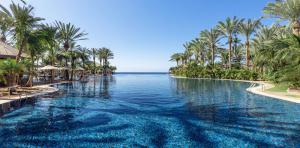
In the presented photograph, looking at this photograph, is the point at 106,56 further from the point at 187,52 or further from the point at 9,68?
the point at 9,68

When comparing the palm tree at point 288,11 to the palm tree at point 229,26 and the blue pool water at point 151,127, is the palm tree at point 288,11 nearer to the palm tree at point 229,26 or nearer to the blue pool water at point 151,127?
the palm tree at point 229,26

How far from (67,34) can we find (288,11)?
103 ft

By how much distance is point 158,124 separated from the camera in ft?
30.8

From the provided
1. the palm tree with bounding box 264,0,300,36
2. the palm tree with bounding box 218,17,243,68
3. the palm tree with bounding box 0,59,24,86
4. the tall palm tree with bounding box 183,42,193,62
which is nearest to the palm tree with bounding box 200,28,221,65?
the palm tree with bounding box 218,17,243,68

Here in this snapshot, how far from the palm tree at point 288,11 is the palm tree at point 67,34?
95.1ft

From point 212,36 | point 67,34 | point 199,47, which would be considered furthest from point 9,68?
point 199,47

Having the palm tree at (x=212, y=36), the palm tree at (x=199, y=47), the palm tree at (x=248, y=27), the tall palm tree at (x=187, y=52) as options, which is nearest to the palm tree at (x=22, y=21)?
the palm tree at (x=248, y=27)

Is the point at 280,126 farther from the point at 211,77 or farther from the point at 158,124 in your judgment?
the point at 211,77

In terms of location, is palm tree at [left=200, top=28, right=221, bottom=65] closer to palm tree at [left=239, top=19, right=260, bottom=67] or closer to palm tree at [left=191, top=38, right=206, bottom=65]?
palm tree at [left=191, top=38, right=206, bottom=65]

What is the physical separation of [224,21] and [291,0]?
18.0m

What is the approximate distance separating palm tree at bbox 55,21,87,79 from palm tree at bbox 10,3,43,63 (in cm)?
1318

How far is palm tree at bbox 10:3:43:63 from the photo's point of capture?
21484mm

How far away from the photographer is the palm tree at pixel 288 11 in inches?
938

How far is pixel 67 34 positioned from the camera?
36.0 meters
